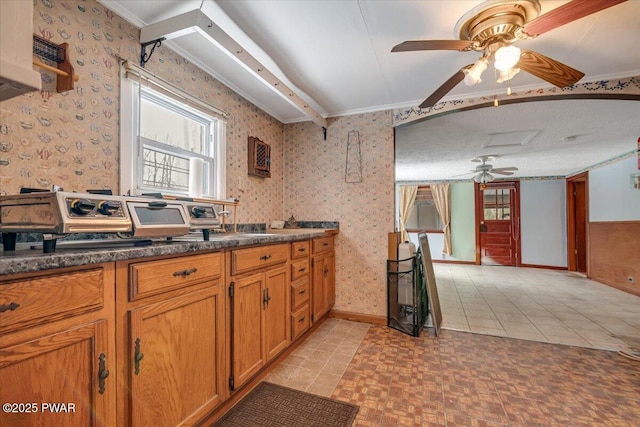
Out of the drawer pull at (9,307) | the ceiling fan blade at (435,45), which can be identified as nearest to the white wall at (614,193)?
the ceiling fan blade at (435,45)

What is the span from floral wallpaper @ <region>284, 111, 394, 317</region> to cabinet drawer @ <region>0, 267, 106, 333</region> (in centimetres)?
244

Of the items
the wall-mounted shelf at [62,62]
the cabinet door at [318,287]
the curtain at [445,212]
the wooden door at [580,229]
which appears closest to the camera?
the wall-mounted shelf at [62,62]

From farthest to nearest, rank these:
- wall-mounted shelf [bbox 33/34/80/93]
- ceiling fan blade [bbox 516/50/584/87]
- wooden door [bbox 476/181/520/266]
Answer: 1. wooden door [bbox 476/181/520/266]
2. ceiling fan blade [bbox 516/50/584/87]
3. wall-mounted shelf [bbox 33/34/80/93]

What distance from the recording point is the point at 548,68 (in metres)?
1.63

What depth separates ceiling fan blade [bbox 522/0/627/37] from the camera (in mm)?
1206

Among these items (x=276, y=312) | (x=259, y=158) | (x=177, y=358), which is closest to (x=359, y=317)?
(x=276, y=312)

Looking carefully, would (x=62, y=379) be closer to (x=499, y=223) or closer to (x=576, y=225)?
(x=499, y=223)

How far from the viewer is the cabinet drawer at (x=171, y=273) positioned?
3.50 ft

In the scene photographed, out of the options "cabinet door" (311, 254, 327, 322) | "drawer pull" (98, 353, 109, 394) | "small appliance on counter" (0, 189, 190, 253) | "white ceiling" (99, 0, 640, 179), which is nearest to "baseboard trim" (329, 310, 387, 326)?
"cabinet door" (311, 254, 327, 322)

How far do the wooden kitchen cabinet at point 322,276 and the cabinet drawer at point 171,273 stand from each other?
4.19 feet

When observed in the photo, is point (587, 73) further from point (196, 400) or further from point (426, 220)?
point (426, 220)

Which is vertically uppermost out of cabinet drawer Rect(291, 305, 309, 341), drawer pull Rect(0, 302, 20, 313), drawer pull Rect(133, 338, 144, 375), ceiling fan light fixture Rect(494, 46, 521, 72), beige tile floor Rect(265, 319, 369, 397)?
ceiling fan light fixture Rect(494, 46, 521, 72)

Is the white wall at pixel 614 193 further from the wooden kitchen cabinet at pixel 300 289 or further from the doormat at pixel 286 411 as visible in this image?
the doormat at pixel 286 411

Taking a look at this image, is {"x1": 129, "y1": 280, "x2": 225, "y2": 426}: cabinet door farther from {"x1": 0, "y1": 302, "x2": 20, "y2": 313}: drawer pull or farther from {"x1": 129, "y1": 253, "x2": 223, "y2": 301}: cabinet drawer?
{"x1": 0, "y1": 302, "x2": 20, "y2": 313}: drawer pull
